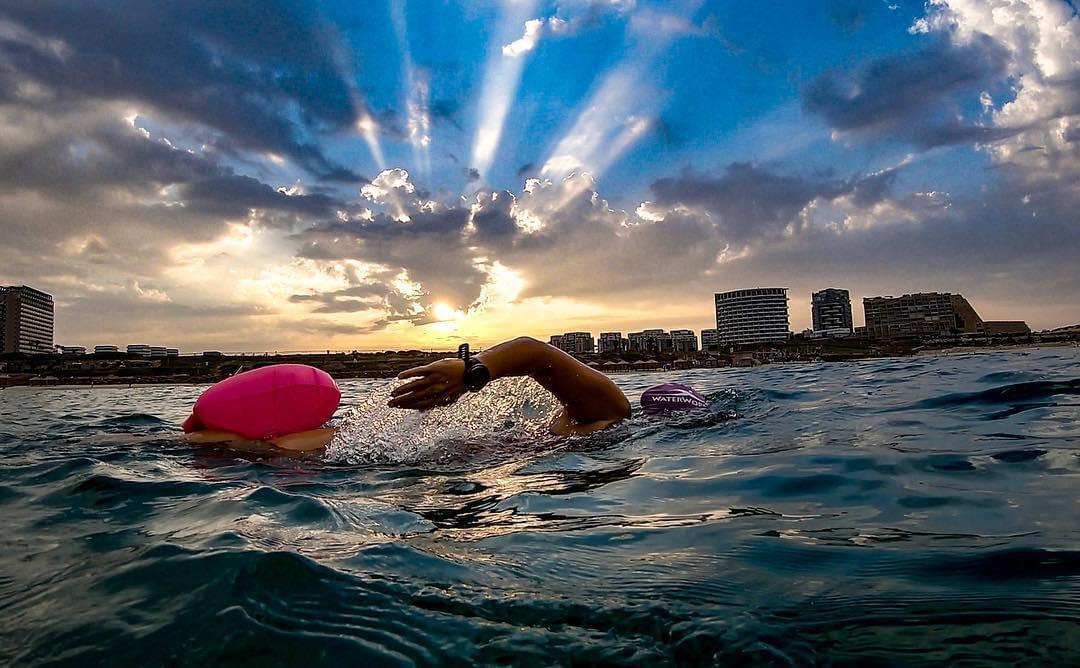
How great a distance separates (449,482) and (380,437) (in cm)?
220

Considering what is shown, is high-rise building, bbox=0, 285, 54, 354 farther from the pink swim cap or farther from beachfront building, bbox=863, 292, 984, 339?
beachfront building, bbox=863, 292, 984, 339

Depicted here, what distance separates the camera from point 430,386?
16.7 ft

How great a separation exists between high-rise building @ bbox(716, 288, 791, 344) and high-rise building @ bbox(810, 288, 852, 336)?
1197 cm

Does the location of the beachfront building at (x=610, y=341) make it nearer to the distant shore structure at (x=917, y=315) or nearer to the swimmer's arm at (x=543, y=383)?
the distant shore structure at (x=917, y=315)

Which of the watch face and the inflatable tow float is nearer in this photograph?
the watch face

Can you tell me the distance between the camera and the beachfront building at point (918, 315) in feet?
455

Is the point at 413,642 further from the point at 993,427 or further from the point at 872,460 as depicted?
the point at 993,427

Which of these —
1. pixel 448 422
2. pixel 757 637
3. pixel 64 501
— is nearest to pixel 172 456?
pixel 64 501

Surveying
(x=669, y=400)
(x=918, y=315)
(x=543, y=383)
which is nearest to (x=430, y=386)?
(x=543, y=383)

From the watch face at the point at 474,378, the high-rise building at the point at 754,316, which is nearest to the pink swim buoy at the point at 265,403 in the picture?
the watch face at the point at 474,378

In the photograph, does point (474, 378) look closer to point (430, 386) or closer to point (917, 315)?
point (430, 386)

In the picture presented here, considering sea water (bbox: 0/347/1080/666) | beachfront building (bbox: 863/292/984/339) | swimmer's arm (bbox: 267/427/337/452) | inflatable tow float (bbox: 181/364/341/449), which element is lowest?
sea water (bbox: 0/347/1080/666)

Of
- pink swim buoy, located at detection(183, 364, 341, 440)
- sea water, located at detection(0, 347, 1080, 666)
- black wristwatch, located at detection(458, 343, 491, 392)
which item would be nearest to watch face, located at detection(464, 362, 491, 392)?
black wristwatch, located at detection(458, 343, 491, 392)

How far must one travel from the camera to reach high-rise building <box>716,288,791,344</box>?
592ft
